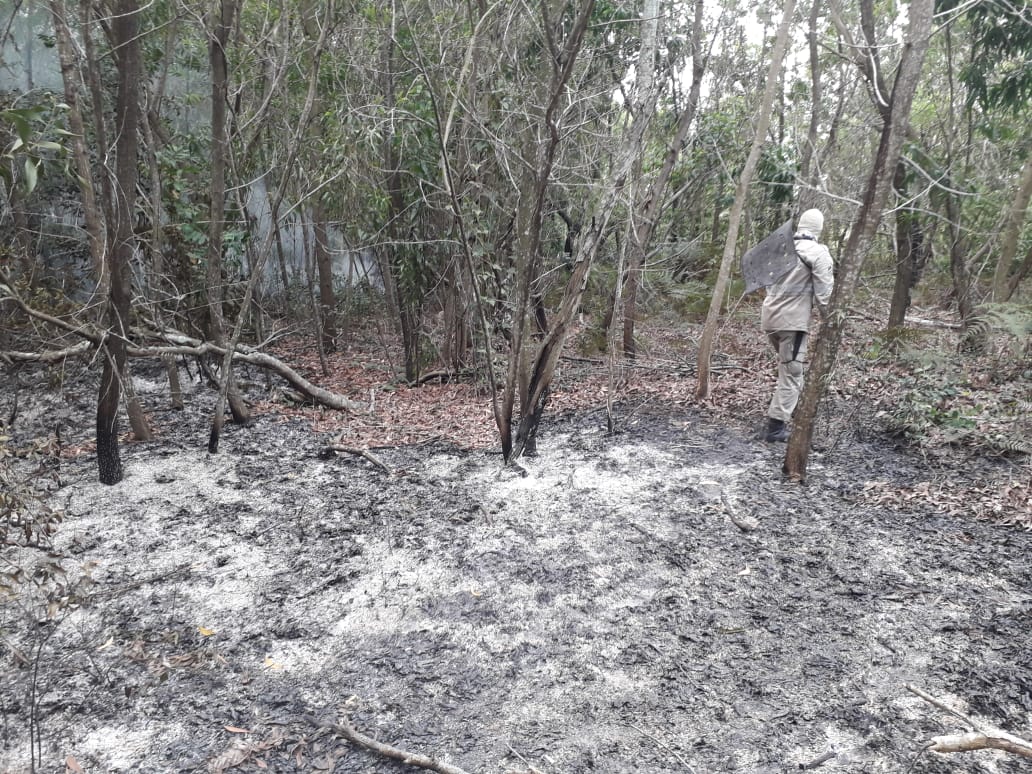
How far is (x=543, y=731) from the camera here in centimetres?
256

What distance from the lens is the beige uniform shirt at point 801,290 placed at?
5312 millimetres

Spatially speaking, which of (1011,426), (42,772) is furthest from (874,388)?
(42,772)

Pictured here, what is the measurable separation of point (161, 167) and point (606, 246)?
18.8 feet

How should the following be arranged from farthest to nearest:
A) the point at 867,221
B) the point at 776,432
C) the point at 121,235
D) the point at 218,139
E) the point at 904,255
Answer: the point at 904,255 → the point at 776,432 → the point at 218,139 → the point at 121,235 → the point at 867,221

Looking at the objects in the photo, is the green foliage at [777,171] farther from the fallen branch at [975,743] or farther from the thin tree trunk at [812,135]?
the fallen branch at [975,743]

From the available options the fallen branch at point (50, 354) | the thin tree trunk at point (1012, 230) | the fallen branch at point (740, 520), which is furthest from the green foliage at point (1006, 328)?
the fallen branch at point (50, 354)

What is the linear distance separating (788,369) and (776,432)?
60cm

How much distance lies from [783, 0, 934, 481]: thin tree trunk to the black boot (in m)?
0.94

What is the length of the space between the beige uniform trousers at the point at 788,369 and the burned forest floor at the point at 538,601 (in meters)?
0.40

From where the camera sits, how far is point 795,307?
17.9 ft

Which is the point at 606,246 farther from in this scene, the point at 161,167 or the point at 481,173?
the point at 161,167

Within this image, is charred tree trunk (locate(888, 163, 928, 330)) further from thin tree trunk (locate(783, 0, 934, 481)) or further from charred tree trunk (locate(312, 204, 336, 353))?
charred tree trunk (locate(312, 204, 336, 353))

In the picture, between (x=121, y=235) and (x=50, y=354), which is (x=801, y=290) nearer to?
(x=121, y=235)

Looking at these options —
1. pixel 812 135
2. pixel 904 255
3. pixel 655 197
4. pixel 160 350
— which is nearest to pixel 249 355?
pixel 160 350
